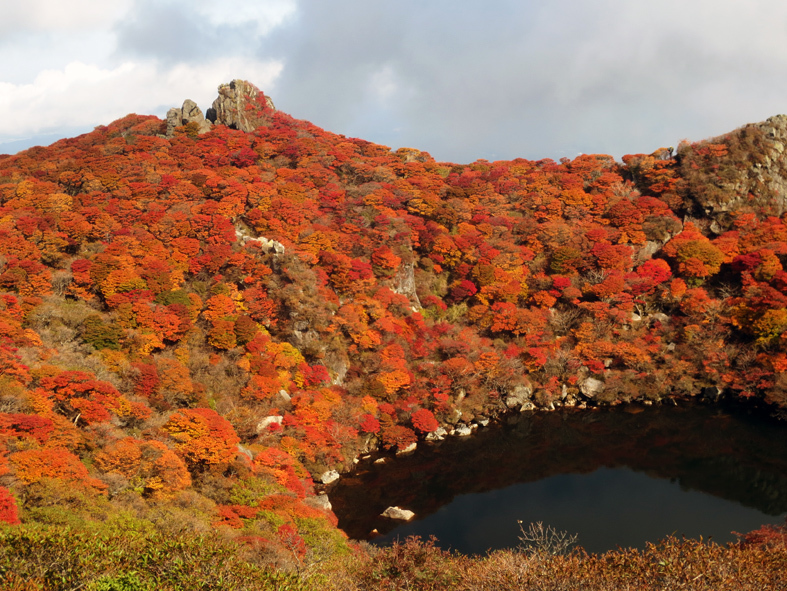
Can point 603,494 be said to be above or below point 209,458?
below

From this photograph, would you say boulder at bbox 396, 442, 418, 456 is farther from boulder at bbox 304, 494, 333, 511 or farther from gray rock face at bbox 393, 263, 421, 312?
gray rock face at bbox 393, 263, 421, 312

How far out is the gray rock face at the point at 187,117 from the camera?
69.5 m

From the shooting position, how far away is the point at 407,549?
1830 cm

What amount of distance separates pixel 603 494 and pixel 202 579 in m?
29.0

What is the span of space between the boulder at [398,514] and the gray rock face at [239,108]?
61.5 meters

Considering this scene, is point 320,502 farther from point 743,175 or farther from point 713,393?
point 743,175

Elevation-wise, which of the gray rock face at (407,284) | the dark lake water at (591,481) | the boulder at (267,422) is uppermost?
the gray rock face at (407,284)

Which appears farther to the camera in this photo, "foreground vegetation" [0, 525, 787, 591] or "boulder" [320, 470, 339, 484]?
"boulder" [320, 470, 339, 484]

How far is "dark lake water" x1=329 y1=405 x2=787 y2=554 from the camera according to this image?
2859 centimetres

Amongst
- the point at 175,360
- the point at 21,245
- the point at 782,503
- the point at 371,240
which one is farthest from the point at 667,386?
the point at 21,245

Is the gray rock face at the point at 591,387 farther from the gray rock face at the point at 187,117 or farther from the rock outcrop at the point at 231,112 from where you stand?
the gray rock face at the point at 187,117

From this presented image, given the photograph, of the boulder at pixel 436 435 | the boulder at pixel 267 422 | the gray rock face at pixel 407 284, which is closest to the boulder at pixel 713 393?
the boulder at pixel 436 435

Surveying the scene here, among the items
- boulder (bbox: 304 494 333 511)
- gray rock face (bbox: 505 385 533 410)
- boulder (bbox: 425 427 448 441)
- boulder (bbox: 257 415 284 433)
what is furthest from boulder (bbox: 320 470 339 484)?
gray rock face (bbox: 505 385 533 410)

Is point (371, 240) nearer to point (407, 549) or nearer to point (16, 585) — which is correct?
point (407, 549)
